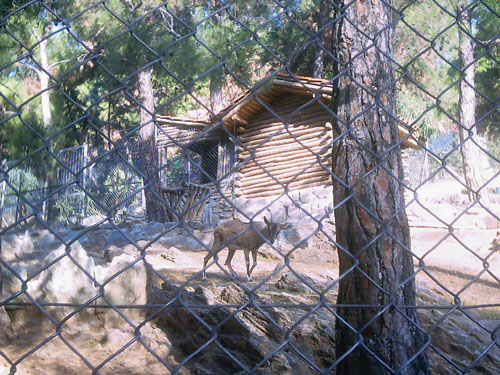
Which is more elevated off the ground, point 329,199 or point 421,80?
point 421,80

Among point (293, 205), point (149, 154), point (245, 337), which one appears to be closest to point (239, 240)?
point (245, 337)

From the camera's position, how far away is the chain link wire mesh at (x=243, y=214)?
5.24ft

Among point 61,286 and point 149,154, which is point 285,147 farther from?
point 61,286

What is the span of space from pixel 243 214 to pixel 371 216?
73 cm

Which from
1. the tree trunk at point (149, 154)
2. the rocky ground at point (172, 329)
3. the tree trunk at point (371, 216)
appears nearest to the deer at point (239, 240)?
the rocky ground at point (172, 329)

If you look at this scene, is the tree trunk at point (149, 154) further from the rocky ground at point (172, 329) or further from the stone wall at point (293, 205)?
the rocky ground at point (172, 329)

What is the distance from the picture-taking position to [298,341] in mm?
3139

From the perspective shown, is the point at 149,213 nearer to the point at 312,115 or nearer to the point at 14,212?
the point at 14,212

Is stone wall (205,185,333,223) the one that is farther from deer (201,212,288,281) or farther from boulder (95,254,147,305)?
boulder (95,254,147,305)

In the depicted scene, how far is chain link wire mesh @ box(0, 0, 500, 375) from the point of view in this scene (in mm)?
1597

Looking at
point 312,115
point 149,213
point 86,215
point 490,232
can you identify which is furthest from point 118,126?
point 490,232

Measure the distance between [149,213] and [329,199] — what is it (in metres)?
4.72

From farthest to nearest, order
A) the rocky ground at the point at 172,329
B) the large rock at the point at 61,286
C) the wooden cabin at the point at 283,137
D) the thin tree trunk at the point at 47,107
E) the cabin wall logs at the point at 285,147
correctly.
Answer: the cabin wall logs at the point at 285,147 → the wooden cabin at the point at 283,137 → the thin tree trunk at the point at 47,107 → the large rock at the point at 61,286 → the rocky ground at the point at 172,329

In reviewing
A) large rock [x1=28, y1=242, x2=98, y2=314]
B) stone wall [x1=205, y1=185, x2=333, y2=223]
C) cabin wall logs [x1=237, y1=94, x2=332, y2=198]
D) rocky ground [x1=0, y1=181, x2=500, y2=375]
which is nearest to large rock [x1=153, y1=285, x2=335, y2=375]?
rocky ground [x1=0, y1=181, x2=500, y2=375]
